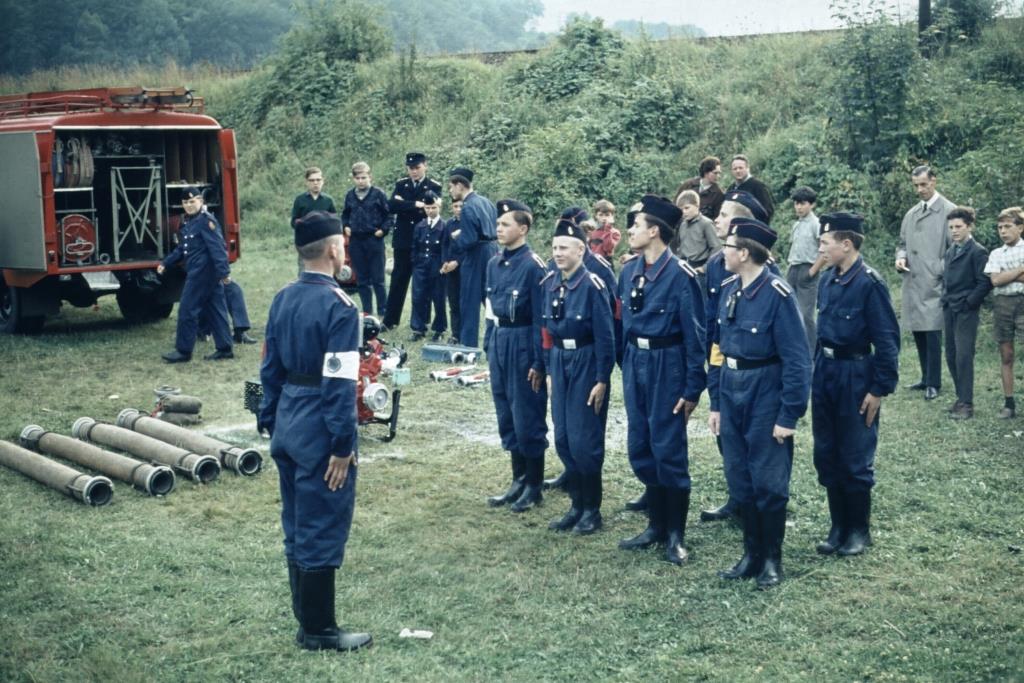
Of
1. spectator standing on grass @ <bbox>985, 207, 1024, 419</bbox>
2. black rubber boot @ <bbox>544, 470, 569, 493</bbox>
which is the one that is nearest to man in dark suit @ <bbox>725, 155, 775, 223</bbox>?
spectator standing on grass @ <bbox>985, 207, 1024, 419</bbox>

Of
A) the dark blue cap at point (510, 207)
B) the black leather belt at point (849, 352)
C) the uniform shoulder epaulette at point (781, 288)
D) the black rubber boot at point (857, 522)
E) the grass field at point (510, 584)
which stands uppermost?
the dark blue cap at point (510, 207)

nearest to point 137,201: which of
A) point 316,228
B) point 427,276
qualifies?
point 427,276

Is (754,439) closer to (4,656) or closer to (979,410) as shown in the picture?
(4,656)

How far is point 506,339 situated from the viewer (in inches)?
323

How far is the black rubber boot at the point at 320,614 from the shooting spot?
568 centimetres

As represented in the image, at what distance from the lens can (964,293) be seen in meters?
10.4

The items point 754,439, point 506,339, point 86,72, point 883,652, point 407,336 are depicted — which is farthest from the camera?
point 86,72

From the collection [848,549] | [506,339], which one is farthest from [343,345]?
[848,549]

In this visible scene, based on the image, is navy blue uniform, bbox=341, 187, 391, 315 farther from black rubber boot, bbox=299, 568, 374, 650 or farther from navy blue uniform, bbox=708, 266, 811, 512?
black rubber boot, bbox=299, 568, 374, 650

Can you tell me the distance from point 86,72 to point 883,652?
33837 mm

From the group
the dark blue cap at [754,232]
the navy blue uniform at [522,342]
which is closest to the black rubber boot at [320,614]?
the navy blue uniform at [522,342]

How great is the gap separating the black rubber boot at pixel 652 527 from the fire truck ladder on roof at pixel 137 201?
982cm

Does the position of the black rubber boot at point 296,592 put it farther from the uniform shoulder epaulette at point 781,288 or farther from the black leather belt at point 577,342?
the uniform shoulder epaulette at point 781,288

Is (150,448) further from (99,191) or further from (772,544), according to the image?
(99,191)
